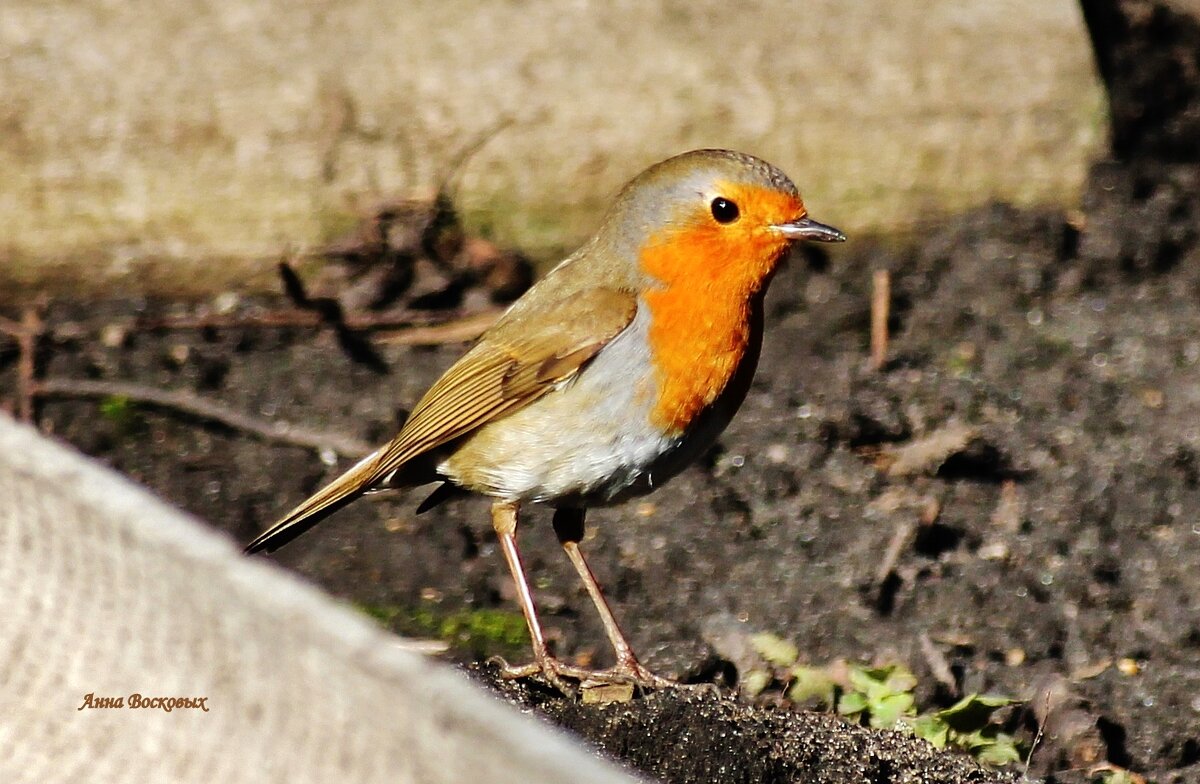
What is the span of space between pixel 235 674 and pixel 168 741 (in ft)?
0.97

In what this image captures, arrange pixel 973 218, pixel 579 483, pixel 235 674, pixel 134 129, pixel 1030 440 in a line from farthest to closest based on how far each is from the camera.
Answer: pixel 973 218
pixel 134 129
pixel 1030 440
pixel 579 483
pixel 235 674

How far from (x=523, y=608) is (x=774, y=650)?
0.59 meters

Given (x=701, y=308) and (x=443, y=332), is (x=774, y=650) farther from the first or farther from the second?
(x=443, y=332)

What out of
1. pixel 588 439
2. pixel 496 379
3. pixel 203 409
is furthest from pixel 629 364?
pixel 203 409

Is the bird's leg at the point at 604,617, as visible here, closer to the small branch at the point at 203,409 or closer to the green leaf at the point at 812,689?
the green leaf at the point at 812,689

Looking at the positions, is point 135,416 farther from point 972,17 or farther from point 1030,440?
point 972,17

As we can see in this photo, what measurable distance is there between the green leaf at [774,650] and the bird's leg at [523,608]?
50 cm

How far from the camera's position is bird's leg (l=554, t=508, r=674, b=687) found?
139 inches

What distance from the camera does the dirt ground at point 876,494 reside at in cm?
363

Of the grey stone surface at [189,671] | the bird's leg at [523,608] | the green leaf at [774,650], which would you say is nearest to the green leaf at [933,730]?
the green leaf at [774,650]

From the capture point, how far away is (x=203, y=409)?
4.88 metres

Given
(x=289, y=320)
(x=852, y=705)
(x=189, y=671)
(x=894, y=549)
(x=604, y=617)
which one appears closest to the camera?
(x=189, y=671)

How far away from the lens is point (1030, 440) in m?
4.80

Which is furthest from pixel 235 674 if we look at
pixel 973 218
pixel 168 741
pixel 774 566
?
pixel 973 218
